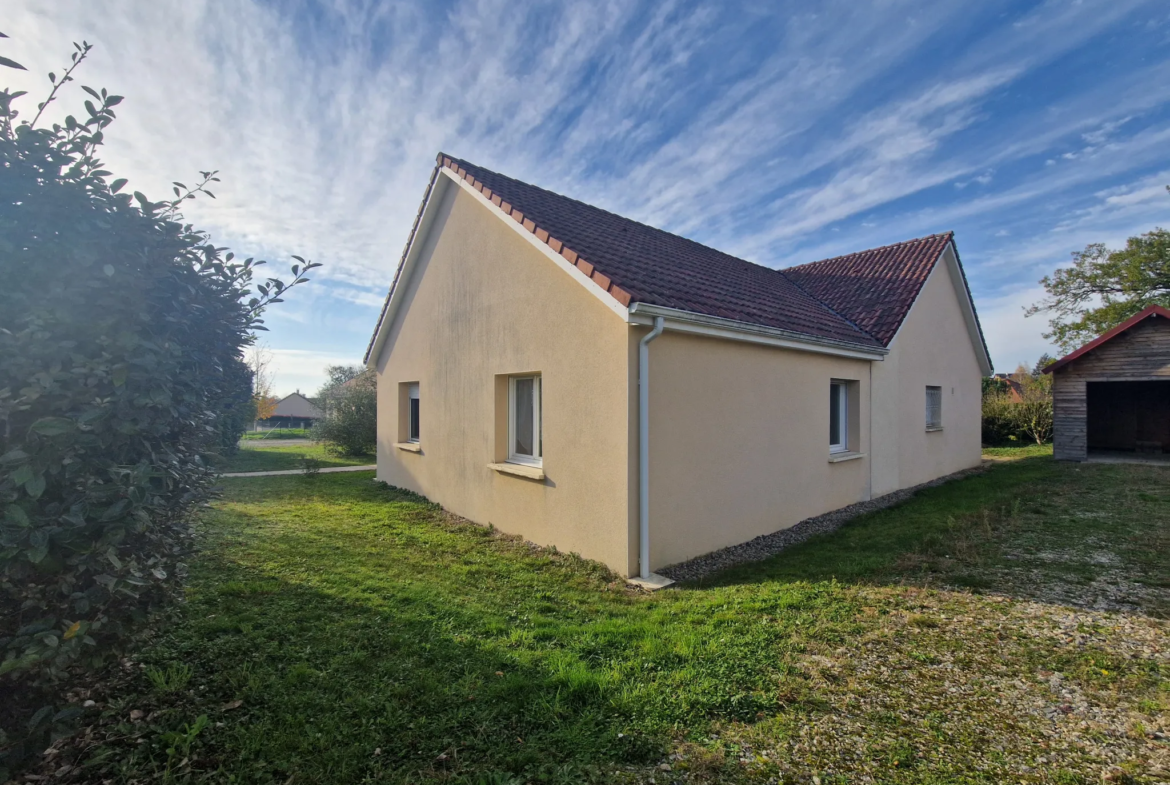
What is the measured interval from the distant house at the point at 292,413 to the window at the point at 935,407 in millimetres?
55319

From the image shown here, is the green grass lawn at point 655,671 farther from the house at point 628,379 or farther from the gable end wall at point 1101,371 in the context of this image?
the gable end wall at point 1101,371

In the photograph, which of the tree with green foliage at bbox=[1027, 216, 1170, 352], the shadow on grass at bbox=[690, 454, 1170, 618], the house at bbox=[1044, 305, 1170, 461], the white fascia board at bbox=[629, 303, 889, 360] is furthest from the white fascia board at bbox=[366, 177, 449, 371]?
the tree with green foliage at bbox=[1027, 216, 1170, 352]

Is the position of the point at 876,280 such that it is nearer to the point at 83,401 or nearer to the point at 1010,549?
the point at 1010,549

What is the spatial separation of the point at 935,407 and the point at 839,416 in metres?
5.80

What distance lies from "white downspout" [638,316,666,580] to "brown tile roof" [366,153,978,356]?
52 cm

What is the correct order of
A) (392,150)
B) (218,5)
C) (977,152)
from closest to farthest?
(218,5) < (392,150) < (977,152)

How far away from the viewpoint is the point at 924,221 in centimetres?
1655

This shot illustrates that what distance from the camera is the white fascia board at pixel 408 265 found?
32.9ft

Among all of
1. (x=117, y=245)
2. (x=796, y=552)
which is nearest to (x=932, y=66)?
(x=796, y=552)

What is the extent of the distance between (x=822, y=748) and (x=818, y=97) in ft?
36.8

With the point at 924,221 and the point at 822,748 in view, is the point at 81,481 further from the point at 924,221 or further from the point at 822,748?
the point at 924,221

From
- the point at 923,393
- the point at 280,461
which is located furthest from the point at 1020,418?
the point at 280,461

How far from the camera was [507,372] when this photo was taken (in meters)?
8.05

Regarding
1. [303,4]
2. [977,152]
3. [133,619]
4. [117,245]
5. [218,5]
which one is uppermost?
[977,152]
